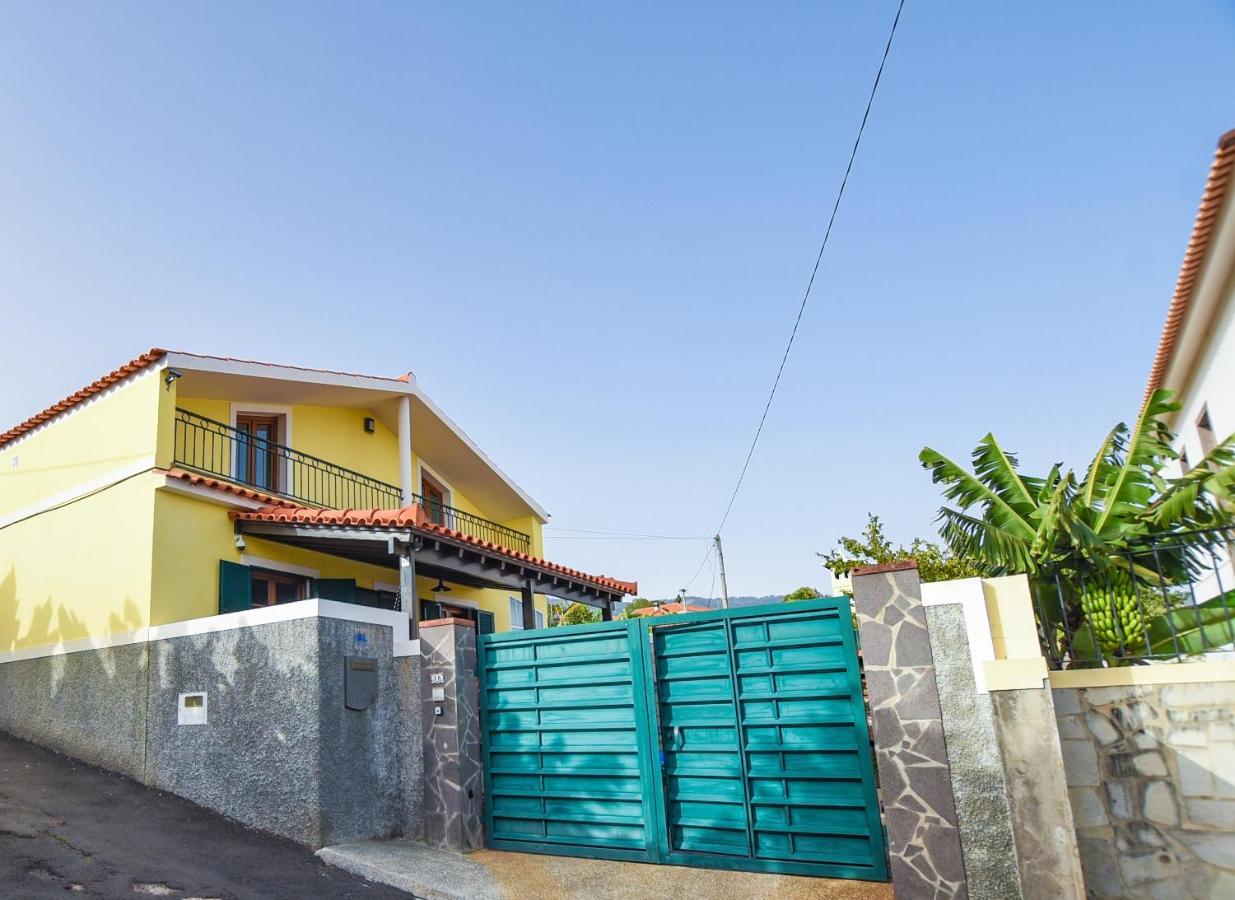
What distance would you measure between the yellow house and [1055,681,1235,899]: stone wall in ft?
22.4

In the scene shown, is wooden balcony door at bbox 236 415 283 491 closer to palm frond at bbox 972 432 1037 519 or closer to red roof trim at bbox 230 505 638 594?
red roof trim at bbox 230 505 638 594

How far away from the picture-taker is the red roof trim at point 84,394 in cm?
1113

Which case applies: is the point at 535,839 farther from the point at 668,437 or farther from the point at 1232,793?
the point at 668,437

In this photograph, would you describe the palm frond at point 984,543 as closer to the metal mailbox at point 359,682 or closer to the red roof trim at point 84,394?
the metal mailbox at point 359,682

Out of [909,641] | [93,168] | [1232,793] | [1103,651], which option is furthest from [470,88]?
[1232,793]

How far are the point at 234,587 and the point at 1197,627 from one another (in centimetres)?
1078

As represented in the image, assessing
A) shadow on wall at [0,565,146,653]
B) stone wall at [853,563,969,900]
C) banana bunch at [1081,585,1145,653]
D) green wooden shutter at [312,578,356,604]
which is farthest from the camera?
green wooden shutter at [312,578,356,604]

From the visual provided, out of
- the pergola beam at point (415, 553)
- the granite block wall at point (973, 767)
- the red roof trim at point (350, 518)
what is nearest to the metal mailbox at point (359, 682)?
the pergola beam at point (415, 553)

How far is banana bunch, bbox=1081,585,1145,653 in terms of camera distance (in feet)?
22.7

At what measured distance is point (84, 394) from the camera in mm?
11867

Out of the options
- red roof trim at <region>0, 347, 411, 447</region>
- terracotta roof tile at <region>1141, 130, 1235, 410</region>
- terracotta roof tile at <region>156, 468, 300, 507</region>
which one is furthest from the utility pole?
terracotta roof tile at <region>156, 468, 300, 507</region>

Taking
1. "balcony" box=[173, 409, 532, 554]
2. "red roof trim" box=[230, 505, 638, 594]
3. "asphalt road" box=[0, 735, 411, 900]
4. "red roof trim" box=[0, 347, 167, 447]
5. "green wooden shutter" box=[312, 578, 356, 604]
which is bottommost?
"asphalt road" box=[0, 735, 411, 900]

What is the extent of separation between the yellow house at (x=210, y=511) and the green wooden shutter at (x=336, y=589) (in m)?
0.03

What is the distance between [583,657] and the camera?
27.4 feet
